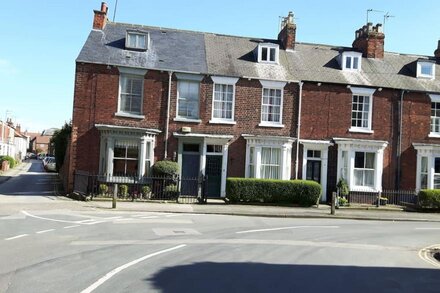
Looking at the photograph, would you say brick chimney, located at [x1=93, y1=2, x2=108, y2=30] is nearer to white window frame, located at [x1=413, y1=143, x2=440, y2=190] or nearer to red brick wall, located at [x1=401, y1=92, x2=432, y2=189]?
red brick wall, located at [x1=401, y1=92, x2=432, y2=189]

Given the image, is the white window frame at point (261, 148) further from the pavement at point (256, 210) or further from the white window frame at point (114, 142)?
the white window frame at point (114, 142)

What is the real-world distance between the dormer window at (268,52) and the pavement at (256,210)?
8695 mm

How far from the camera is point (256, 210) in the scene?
70.3ft

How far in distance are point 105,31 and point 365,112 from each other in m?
15.2

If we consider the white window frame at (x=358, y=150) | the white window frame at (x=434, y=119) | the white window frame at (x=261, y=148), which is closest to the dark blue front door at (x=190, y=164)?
the white window frame at (x=261, y=148)

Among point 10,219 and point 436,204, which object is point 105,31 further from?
point 436,204

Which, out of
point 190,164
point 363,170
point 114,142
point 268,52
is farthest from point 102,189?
point 363,170

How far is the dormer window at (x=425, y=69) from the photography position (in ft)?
94.7

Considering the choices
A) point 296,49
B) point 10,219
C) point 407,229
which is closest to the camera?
point 10,219

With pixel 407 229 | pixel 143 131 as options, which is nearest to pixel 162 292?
pixel 407 229

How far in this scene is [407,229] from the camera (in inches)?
696

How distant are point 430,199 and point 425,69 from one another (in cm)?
859

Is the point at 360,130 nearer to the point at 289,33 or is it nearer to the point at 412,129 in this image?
the point at 412,129

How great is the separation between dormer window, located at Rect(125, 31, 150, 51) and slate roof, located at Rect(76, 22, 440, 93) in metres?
0.31
